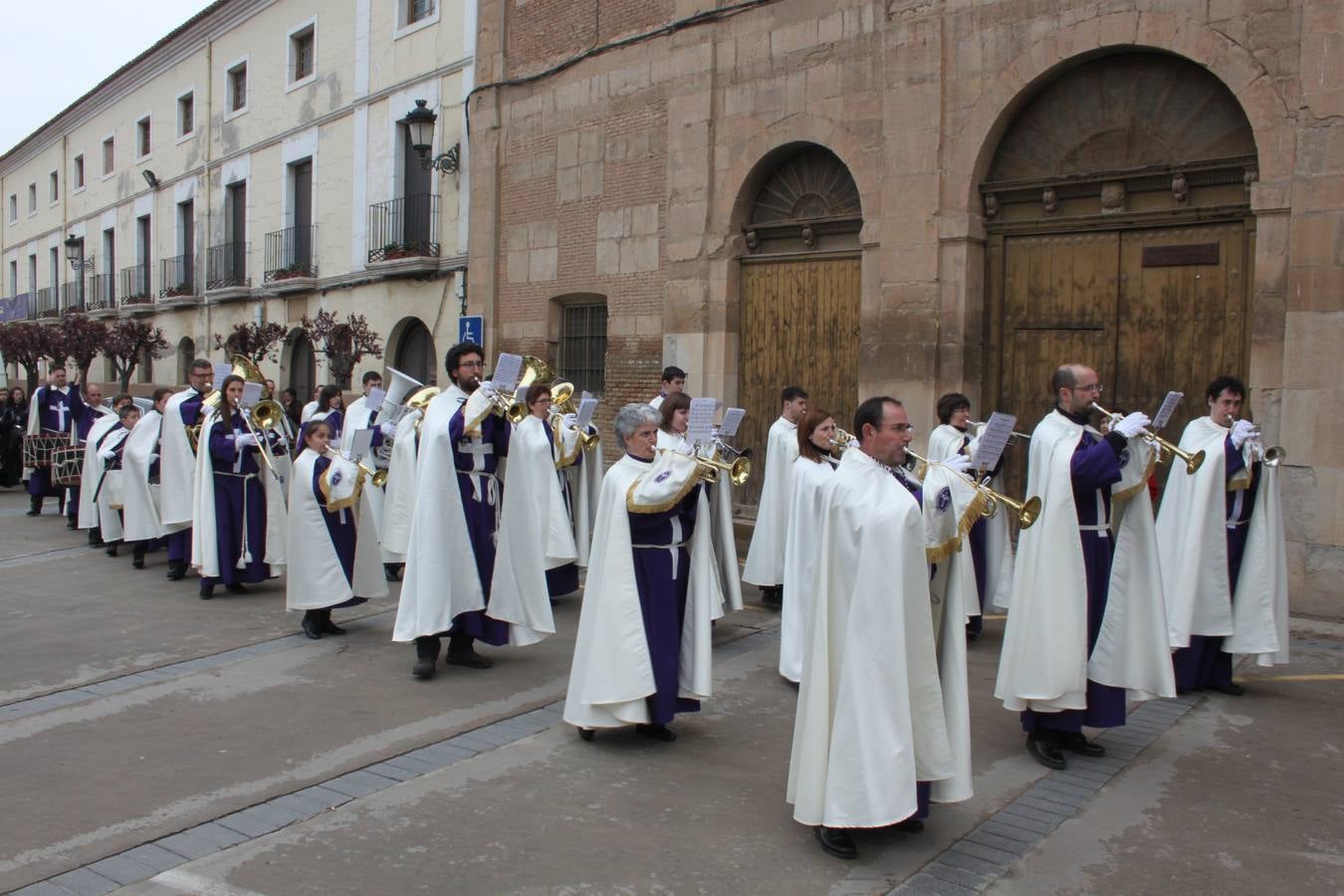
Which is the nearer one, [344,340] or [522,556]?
[522,556]

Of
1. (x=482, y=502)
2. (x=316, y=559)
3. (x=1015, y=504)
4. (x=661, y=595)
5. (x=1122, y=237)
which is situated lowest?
(x=316, y=559)

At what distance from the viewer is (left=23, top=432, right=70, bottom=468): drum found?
1489 centimetres

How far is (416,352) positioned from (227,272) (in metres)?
8.48

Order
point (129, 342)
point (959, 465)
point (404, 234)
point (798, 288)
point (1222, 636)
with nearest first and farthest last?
point (959, 465) < point (1222, 636) < point (798, 288) < point (404, 234) < point (129, 342)

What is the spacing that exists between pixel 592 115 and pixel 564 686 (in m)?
10.1

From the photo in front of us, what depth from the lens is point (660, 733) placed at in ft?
19.0

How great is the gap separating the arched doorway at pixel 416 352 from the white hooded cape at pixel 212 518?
9.10 m

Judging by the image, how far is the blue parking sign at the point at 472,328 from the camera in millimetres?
16328

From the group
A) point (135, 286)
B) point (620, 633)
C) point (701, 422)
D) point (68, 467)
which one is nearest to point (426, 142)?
point (68, 467)

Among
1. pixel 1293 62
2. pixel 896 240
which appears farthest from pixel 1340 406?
pixel 896 240

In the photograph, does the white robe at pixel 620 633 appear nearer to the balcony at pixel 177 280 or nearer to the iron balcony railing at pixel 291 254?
the iron balcony railing at pixel 291 254

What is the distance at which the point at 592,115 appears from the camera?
1515 centimetres

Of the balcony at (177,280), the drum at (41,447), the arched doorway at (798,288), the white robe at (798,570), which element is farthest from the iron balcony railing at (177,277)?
the white robe at (798,570)

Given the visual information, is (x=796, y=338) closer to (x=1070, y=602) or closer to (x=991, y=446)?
(x=1070, y=602)
